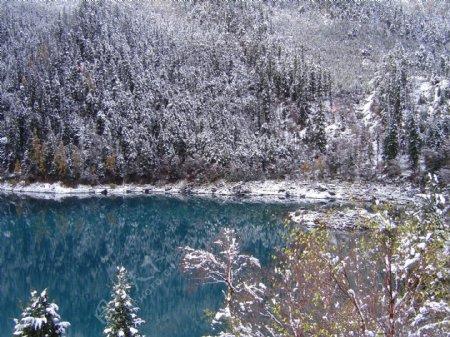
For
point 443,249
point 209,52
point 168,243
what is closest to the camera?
point 443,249

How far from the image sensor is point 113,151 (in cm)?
13175

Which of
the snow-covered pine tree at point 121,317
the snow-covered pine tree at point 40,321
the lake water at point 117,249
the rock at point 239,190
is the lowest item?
the rock at point 239,190

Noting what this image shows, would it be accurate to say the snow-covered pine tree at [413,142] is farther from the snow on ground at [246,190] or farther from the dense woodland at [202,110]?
the snow on ground at [246,190]

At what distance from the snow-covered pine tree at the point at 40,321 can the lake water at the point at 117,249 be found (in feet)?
4.16

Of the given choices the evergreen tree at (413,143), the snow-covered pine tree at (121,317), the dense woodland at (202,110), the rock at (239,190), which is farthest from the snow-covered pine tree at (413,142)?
the snow-covered pine tree at (121,317)

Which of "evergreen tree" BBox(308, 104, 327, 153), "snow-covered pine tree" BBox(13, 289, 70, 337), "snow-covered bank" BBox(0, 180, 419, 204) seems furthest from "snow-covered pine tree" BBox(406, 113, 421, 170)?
"snow-covered pine tree" BBox(13, 289, 70, 337)

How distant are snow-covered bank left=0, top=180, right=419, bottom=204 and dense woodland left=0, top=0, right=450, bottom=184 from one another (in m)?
3.32

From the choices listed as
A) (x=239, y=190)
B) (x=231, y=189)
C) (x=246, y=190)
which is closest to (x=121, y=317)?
(x=239, y=190)

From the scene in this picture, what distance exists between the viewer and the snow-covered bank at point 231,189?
113750 mm

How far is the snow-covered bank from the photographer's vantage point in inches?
4478

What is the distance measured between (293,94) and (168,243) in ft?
352

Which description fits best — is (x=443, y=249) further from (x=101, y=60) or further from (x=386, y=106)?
(x=101, y=60)

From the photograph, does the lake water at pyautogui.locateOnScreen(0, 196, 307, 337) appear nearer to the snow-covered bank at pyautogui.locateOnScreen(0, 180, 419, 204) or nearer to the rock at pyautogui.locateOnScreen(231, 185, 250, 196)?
the snow-covered bank at pyautogui.locateOnScreen(0, 180, 419, 204)

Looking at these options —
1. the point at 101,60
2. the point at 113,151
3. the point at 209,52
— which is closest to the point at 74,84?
the point at 101,60
